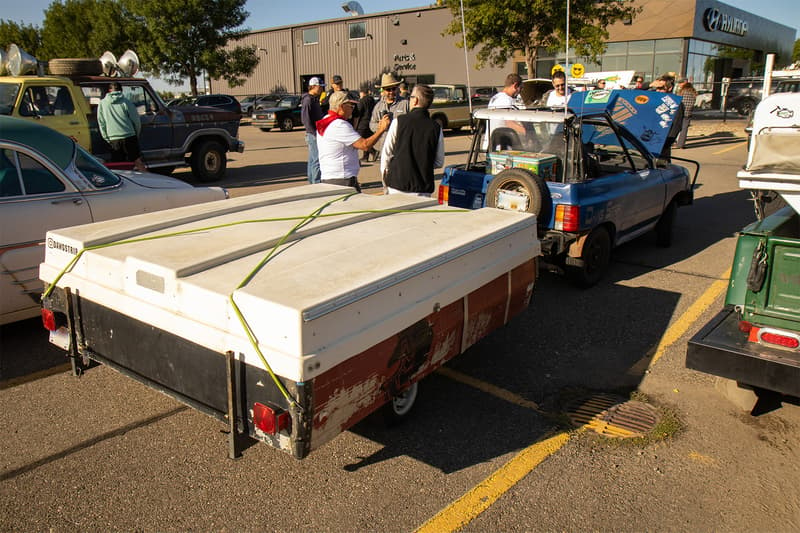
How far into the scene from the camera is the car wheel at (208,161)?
39.8ft

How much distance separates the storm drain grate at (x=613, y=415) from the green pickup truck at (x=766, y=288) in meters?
0.48

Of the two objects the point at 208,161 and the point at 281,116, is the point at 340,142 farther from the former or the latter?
the point at 281,116

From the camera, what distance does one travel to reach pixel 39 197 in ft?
15.5

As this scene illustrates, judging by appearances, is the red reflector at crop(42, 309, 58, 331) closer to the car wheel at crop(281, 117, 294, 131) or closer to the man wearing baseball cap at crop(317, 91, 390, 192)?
the man wearing baseball cap at crop(317, 91, 390, 192)

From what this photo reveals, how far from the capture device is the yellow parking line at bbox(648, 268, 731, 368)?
488 centimetres

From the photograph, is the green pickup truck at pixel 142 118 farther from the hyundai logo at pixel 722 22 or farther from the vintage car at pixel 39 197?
the hyundai logo at pixel 722 22

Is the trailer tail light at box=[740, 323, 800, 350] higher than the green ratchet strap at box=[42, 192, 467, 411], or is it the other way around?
the green ratchet strap at box=[42, 192, 467, 411]

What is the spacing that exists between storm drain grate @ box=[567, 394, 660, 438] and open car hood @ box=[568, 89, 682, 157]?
543 centimetres

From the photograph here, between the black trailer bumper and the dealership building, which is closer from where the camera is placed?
the black trailer bumper

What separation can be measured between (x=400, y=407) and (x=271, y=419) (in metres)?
1.24

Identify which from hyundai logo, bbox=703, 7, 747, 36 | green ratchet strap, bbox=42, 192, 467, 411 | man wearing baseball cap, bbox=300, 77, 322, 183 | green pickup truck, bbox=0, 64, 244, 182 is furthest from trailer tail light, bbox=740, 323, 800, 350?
hyundai logo, bbox=703, 7, 747, 36

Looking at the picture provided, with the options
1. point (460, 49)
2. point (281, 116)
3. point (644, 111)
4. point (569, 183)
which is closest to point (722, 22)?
point (460, 49)

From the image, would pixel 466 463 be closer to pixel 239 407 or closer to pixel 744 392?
pixel 239 407

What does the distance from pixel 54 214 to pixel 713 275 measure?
6481 millimetres
